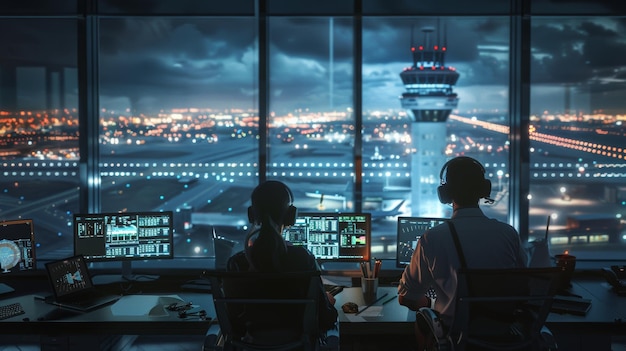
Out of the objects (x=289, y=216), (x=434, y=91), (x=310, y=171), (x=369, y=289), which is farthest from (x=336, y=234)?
(x=310, y=171)

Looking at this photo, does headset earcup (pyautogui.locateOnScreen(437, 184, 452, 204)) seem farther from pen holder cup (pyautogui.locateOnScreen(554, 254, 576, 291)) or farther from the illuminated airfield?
pen holder cup (pyautogui.locateOnScreen(554, 254, 576, 291))

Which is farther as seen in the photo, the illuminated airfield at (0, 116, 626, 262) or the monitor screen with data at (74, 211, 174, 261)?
the illuminated airfield at (0, 116, 626, 262)

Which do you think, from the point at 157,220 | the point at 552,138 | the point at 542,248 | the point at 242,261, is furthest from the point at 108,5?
the point at 552,138

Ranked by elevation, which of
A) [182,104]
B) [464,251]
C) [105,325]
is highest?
[182,104]

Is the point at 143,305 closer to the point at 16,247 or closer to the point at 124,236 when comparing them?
the point at 124,236

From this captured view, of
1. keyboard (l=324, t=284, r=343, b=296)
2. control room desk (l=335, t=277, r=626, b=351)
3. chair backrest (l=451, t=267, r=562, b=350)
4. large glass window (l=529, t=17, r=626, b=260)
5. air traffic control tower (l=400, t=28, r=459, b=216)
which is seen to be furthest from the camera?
air traffic control tower (l=400, t=28, r=459, b=216)

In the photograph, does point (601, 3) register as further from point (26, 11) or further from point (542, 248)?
point (26, 11)

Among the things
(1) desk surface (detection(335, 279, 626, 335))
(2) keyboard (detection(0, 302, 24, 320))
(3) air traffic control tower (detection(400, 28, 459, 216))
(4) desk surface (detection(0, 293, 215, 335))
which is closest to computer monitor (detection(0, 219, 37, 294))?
(2) keyboard (detection(0, 302, 24, 320))
